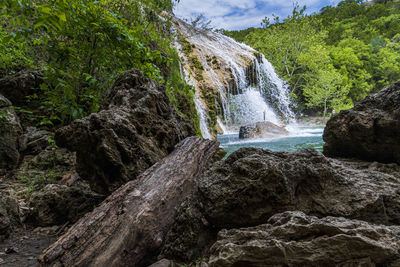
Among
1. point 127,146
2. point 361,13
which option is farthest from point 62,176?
point 361,13

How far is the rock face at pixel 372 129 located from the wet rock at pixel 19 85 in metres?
5.86

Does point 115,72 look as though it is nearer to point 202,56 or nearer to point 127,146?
point 127,146

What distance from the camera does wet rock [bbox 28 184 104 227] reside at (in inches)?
99.5

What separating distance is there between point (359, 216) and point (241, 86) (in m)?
15.8

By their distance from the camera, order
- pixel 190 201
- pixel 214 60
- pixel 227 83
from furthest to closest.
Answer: pixel 214 60 < pixel 227 83 < pixel 190 201

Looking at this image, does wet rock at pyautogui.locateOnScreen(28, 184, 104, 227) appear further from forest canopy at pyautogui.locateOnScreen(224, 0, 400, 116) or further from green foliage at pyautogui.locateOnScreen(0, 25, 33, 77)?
forest canopy at pyautogui.locateOnScreen(224, 0, 400, 116)

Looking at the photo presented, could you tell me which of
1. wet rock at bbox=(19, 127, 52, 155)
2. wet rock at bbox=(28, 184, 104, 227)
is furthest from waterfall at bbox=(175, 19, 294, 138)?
wet rock at bbox=(28, 184, 104, 227)

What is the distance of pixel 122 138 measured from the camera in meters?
2.54

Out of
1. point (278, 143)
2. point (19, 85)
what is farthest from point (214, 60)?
point (19, 85)

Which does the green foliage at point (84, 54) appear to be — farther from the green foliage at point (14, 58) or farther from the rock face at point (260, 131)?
the rock face at point (260, 131)

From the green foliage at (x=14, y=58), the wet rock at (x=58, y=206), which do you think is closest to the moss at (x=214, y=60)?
the green foliage at (x=14, y=58)

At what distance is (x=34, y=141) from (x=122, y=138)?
2572 millimetres

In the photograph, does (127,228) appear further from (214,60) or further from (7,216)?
(214,60)

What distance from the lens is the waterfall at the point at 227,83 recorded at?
42.8ft
